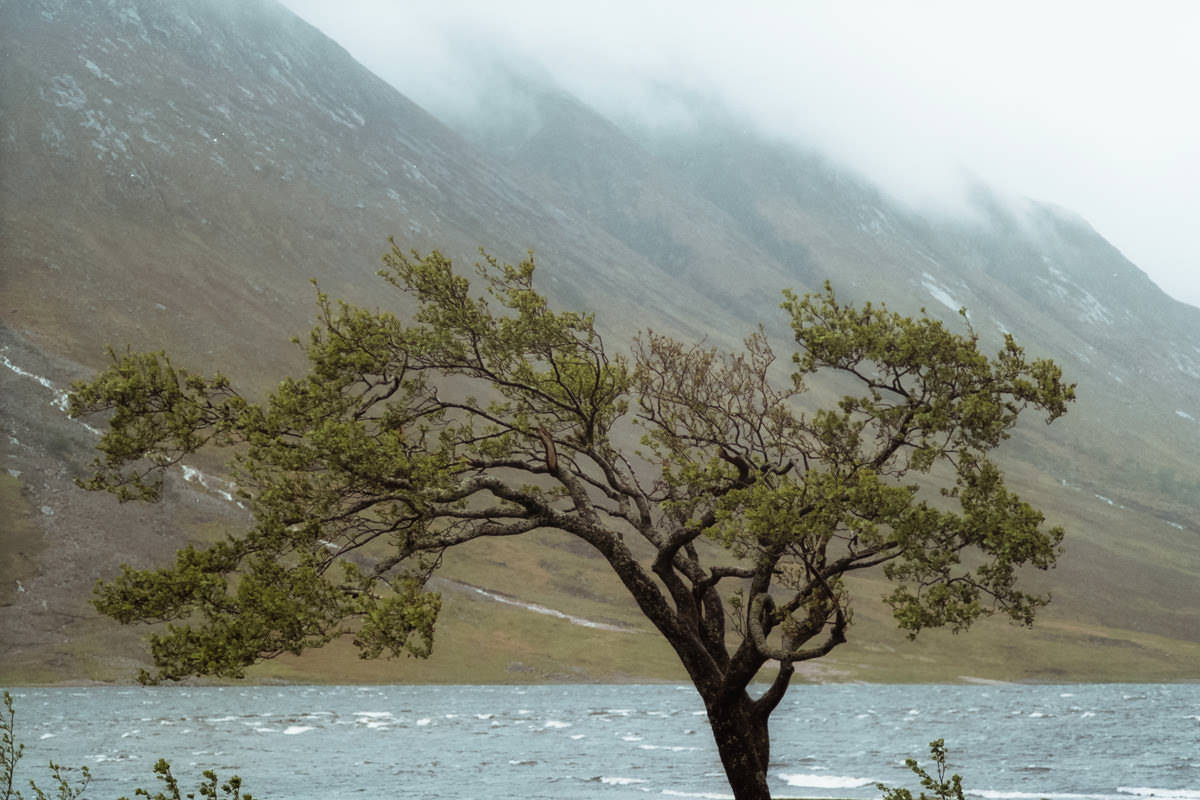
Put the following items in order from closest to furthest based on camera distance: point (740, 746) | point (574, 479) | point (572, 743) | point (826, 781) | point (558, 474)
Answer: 1. point (740, 746)
2. point (558, 474)
3. point (574, 479)
4. point (826, 781)
5. point (572, 743)

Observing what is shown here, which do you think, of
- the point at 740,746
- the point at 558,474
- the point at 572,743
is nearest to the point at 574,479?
the point at 558,474

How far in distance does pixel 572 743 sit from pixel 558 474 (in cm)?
7113

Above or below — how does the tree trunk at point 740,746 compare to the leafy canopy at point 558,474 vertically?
below

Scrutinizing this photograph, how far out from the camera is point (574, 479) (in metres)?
28.6

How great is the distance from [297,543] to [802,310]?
1270 centimetres

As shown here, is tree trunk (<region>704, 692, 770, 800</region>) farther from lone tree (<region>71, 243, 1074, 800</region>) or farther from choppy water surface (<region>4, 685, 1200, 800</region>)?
choppy water surface (<region>4, 685, 1200, 800</region>)

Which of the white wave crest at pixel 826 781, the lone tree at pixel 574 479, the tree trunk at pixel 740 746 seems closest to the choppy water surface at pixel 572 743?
the white wave crest at pixel 826 781

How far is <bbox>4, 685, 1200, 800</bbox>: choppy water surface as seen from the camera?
2499 inches

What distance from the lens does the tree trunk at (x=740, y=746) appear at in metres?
26.1

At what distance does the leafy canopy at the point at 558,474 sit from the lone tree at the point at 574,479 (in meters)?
0.07

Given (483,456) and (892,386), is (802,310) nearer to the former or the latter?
(892,386)

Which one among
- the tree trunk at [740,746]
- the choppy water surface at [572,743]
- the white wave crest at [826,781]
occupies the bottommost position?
the choppy water surface at [572,743]

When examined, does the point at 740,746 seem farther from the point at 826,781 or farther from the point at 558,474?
the point at 826,781

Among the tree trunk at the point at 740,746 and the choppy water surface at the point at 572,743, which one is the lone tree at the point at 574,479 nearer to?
the tree trunk at the point at 740,746
